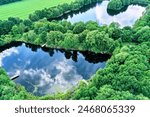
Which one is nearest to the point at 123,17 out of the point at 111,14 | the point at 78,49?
the point at 111,14

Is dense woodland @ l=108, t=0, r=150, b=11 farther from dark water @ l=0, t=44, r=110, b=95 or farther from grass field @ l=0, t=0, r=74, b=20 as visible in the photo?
dark water @ l=0, t=44, r=110, b=95

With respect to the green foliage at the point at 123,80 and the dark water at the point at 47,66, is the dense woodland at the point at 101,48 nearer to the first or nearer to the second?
the green foliage at the point at 123,80

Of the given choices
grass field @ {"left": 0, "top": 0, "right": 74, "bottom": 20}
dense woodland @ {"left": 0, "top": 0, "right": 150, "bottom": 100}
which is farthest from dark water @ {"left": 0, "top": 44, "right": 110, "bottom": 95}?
grass field @ {"left": 0, "top": 0, "right": 74, "bottom": 20}

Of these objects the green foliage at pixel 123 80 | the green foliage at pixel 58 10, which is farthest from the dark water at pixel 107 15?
the green foliage at pixel 123 80

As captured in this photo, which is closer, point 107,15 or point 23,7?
point 107,15

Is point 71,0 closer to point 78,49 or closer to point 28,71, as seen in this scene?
point 78,49

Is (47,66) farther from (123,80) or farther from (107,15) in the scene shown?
(107,15)

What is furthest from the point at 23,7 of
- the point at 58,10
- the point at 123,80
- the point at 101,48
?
the point at 123,80
